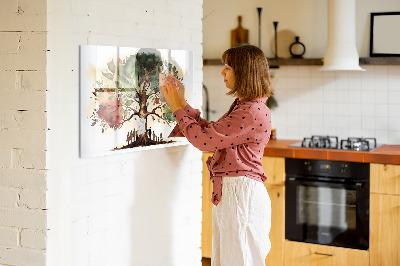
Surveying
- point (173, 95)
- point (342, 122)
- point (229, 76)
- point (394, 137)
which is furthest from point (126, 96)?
point (394, 137)

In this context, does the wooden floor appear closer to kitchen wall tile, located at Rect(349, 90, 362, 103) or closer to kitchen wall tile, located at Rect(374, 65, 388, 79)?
kitchen wall tile, located at Rect(349, 90, 362, 103)

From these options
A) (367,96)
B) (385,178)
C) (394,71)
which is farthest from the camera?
(367,96)

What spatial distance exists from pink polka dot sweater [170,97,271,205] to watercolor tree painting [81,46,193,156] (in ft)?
0.51

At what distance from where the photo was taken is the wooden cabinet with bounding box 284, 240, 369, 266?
4301 millimetres

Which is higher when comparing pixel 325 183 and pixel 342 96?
pixel 342 96

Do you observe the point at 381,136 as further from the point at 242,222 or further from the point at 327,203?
the point at 242,222

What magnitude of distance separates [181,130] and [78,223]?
0.69 m

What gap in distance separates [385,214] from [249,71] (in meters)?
1.88

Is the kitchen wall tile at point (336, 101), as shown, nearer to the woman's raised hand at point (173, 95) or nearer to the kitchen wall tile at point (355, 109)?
the kitchen wall tile at point (355, 109)

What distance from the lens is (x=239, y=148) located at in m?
2.90

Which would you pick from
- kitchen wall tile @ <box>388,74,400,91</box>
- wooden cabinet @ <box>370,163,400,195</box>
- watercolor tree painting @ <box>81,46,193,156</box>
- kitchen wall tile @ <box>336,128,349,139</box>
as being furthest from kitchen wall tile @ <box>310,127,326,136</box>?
watercolor tree painting @ <box>81,46,193,156</box>

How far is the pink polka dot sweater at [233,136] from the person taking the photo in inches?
110

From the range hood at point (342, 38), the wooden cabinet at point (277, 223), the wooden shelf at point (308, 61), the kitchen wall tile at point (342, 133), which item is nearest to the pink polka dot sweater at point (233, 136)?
the wooden cabinet at point (277, 223)

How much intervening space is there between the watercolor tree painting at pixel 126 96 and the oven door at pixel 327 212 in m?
1.64
